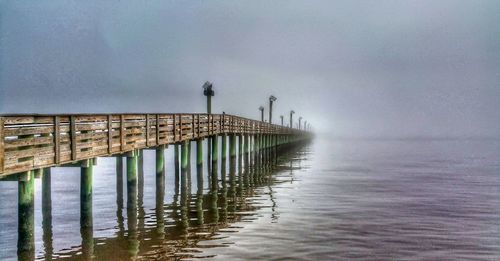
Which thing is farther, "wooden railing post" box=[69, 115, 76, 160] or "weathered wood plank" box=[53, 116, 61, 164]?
"wooden railing post" box=[69, 115, 76, 160]

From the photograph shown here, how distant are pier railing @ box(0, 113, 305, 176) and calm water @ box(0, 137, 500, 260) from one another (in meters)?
2.09

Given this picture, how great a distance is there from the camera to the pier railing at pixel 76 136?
10.9m

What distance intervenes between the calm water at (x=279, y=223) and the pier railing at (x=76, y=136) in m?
2.09

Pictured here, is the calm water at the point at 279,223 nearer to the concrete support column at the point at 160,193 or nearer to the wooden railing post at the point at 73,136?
the concrete support column at the point at 160,193

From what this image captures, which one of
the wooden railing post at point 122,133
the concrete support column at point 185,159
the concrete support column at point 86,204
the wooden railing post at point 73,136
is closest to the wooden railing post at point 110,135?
the wooden railing post at point 122,133

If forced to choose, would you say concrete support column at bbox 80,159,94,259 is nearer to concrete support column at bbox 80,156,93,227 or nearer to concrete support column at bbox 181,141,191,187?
concrete support column at bbox 80,156,93,227

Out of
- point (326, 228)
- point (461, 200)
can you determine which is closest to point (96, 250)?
point (326, 228)

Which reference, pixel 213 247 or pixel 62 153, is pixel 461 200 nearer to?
pixel 213 247

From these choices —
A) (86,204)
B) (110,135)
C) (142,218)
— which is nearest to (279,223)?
(142,218)

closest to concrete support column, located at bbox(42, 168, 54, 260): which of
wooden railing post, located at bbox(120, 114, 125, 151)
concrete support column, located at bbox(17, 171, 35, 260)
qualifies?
concrete support column, located at bbox(17, 171, 35, 260)

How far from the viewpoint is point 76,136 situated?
13727 millimetres

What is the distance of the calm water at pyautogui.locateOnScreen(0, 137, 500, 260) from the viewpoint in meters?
11.5

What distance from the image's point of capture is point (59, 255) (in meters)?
11.5

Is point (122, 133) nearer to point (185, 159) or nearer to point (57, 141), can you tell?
point (57, 141)
